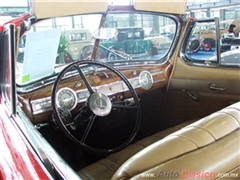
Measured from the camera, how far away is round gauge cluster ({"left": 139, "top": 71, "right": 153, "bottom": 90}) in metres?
2.53

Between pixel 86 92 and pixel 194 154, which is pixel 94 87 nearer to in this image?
pixel 86 92

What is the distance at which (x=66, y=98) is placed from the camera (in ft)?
6.38

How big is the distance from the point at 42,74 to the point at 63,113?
30 centimetres

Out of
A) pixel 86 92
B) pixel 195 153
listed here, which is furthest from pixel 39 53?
pixel 195 153

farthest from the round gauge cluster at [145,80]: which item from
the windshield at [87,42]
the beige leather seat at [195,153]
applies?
the beige leather seat at [195,153]

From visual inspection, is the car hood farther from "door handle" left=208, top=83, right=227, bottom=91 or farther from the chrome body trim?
"door handle" left=208, top=83, right=227, bottom=91

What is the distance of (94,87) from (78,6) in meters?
0.67

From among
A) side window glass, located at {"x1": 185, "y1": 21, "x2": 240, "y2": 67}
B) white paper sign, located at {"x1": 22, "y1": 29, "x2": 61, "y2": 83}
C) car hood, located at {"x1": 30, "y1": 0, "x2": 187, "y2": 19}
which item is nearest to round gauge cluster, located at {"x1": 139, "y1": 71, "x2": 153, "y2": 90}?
side window glass, located at {"x1": 185, "y1": 21, "x2": 240, "y2": 67}

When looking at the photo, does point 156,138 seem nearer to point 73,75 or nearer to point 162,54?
point 73,75

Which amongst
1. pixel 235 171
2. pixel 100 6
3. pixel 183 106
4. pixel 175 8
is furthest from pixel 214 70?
pixel 235 171

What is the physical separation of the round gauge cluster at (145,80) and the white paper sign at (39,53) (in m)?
0.96

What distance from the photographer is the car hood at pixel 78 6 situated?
1538 mm

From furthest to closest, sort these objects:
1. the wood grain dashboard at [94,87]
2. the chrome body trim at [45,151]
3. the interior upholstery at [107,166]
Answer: the wood grain dashboard at [94,87] < the interior upholstery at [107,166] < the chrome body trim at [45,151]

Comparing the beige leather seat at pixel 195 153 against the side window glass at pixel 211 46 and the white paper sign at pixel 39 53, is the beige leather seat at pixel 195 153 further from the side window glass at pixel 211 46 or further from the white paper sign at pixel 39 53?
the side window glass at pixel 211 46
